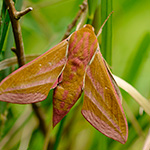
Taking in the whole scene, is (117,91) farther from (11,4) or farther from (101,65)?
(11,4)

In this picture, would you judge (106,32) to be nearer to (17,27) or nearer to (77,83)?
(77,83)

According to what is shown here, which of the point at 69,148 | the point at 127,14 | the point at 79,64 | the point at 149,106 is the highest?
the point at 127,14

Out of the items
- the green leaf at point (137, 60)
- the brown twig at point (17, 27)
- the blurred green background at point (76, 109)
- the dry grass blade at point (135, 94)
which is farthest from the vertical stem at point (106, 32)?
the green leaf at point (137, 60)

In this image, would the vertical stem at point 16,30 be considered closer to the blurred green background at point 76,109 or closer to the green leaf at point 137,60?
the blurred green background at point 76,109

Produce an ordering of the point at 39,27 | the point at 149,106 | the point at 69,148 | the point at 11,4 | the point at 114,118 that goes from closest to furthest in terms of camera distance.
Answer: the point at 11,4
the point at 114,118
the point at 149,106
the point at 69,148
the point at 39,27

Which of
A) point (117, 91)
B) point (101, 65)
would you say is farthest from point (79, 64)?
point (117, 91)

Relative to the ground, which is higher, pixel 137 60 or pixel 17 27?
pixel 17 27

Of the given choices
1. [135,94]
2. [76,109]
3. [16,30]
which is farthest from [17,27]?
[76,109]
